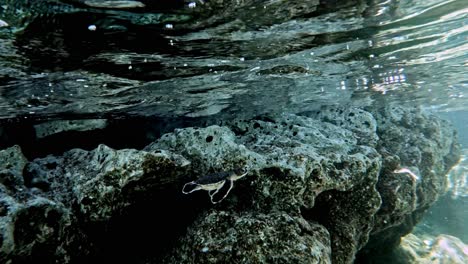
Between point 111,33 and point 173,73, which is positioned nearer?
point 111,33

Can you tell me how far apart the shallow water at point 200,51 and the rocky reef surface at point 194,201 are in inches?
88.8

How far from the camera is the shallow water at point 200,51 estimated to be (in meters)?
6.35

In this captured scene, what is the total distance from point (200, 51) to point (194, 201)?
410 cm

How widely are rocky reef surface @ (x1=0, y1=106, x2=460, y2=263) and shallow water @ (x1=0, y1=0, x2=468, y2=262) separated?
2.25m

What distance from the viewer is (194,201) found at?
7.62 m

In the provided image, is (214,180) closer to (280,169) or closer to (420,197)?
(280,169)

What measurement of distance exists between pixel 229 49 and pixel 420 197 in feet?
40.3

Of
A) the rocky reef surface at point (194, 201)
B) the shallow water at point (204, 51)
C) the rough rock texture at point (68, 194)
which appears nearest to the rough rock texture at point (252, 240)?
the rocky reef surface at point (194, 201)

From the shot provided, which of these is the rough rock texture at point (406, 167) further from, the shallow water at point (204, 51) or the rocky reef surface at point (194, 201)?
the shallow water at point (204, 51)

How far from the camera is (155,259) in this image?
23.1 ft

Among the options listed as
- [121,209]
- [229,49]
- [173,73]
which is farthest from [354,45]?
[121,209]

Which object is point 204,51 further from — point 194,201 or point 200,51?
point 194,201

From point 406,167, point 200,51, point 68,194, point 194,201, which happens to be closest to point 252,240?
point 194,201

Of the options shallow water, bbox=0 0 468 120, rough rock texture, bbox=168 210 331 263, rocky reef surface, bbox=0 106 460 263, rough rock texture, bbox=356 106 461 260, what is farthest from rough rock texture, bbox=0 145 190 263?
rough rock texture, bbox=356 106 461 260
